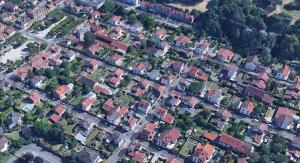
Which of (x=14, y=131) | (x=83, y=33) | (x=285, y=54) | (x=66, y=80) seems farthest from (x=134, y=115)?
(x=285, y=54)

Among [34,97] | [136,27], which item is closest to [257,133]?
[136,27]

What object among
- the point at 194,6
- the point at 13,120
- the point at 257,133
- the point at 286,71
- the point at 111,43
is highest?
the point at 194,6

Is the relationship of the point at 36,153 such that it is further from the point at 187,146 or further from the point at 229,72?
the point at 229,72

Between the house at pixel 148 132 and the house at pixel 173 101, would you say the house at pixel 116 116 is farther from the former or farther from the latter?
the house at pixel 173 101

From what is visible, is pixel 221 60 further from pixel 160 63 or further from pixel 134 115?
pixel 134 115

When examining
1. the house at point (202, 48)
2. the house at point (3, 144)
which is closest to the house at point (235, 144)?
the house at point (202, 48)

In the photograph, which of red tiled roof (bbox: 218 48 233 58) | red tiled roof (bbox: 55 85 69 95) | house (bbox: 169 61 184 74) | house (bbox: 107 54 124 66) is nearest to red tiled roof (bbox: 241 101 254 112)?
red tiled roof (bbox: 218 48 233 58)

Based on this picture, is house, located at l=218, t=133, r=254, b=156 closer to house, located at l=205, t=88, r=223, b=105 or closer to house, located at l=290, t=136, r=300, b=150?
house, located at l=290, t=136, r=300, b=150
